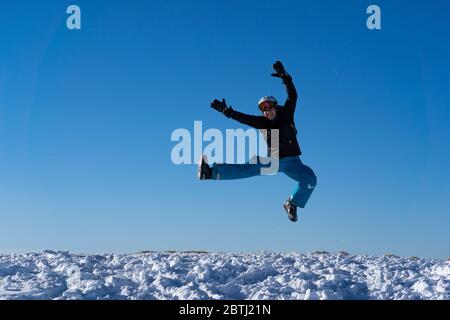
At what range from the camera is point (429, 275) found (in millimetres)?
8172

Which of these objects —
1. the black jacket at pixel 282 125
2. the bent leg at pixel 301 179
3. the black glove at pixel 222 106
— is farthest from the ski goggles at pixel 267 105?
the bent leg at pixel 301 179

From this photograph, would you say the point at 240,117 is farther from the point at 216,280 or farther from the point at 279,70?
the point at 216,280

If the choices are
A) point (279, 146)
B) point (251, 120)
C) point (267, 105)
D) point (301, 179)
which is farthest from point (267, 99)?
point (301, 179)

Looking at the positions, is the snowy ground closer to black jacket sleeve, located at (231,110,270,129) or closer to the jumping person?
the jumping person

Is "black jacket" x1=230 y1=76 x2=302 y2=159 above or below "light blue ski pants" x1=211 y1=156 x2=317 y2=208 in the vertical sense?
above

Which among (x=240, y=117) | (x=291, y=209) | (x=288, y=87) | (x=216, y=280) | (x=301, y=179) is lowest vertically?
(x=216, y=280)

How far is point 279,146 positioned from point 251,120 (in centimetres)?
75

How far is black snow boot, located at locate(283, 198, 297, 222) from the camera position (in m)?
10.1

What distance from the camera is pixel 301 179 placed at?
9.89m

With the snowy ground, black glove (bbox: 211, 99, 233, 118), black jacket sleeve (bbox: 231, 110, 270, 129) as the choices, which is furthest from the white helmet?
the snowy ground

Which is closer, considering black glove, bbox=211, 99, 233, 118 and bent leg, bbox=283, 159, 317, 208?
black glove, bbox=211, 99, 233, 118

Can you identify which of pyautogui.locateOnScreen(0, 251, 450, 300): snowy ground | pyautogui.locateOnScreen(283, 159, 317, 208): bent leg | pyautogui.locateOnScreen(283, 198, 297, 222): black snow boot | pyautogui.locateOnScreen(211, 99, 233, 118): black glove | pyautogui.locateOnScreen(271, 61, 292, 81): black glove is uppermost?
pyautogui.locateOnScreen(271, 61, 292, 81): black glove
